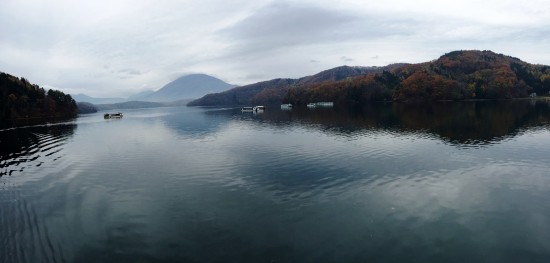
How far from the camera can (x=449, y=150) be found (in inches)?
2238

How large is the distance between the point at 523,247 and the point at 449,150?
36955 mm

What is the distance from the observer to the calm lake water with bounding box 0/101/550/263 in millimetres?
23234

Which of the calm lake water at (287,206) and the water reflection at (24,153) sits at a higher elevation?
the water reflection at (24,153)

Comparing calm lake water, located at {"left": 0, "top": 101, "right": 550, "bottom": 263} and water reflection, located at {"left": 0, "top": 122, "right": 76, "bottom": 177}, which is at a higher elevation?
water reflection, located at {"left": 0, "top": 122, "right": 76, "bottom": 177}

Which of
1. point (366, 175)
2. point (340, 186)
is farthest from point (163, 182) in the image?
point (366, 175)

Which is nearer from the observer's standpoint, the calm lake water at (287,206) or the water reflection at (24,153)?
the calm lake water at (287,206)

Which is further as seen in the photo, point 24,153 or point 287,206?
point 24,153

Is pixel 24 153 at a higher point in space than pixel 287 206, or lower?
higher

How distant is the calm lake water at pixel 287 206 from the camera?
76.2 feet

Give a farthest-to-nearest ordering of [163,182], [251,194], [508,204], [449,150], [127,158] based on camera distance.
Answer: [127,158] → [449,150] → [163,182] → [251,194] → [508,204]

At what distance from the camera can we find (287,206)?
31.8 meters

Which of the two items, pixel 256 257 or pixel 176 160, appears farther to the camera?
pixel 176 160

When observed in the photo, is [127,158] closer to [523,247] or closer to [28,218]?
[28,218]

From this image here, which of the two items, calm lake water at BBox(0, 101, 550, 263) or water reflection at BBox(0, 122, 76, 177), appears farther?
water reflection at BBox(0, 122, 76, 177)
